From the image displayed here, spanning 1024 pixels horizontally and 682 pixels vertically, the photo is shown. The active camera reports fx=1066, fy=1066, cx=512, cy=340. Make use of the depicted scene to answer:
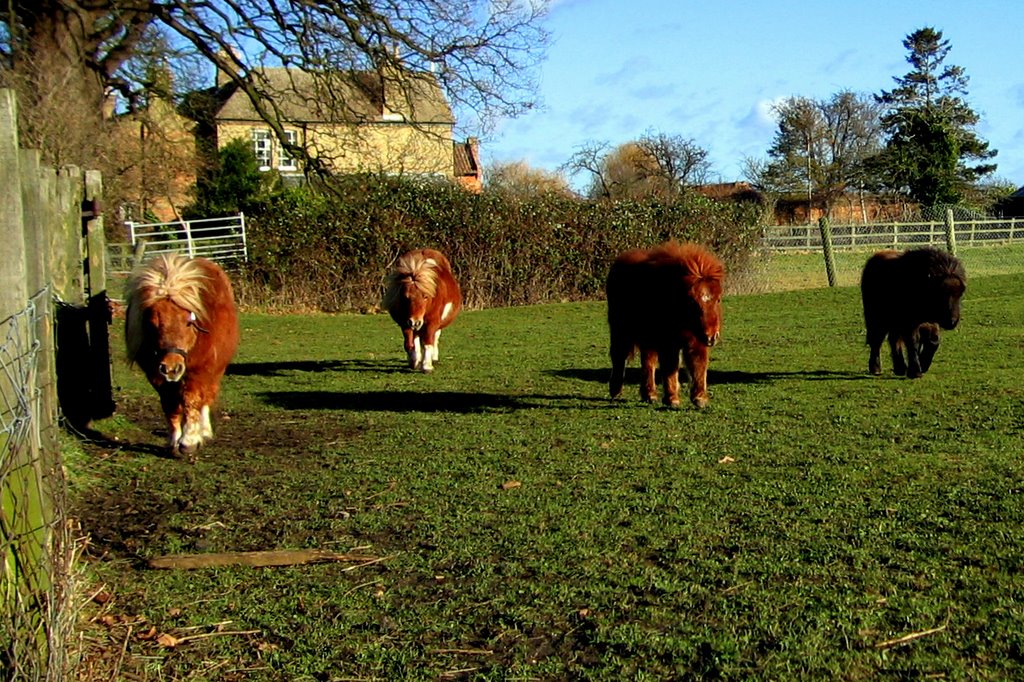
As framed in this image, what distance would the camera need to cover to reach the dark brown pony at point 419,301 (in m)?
13.9

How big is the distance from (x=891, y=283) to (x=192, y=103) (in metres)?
19.8

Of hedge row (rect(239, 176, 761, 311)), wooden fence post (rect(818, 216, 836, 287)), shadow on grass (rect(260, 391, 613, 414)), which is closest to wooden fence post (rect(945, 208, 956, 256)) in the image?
wooden fence post (rect(818, 216, 836, 287))

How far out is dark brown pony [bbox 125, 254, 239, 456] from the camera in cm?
827

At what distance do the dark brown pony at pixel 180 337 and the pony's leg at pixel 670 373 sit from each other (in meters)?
4.00

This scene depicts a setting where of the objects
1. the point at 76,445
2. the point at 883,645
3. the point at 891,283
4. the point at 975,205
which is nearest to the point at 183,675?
the point at 883,645

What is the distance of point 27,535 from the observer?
3.70 meters

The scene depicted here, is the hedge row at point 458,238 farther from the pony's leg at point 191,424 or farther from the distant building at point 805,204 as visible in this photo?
the distant building at point 805,204

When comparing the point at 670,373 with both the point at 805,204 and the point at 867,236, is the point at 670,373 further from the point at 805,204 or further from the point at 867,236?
the point at 805,204

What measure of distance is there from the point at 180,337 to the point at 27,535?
4.75 metres

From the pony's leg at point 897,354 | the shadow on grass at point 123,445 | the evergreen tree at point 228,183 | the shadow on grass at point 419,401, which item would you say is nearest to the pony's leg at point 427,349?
the shadow on grass at point 419,401

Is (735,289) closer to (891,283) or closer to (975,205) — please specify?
(891,283)

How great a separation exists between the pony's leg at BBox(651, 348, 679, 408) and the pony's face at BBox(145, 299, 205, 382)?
4.28 metres

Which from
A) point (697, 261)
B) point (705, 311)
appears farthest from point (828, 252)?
point (705, 311)

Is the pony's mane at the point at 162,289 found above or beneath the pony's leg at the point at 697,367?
above
